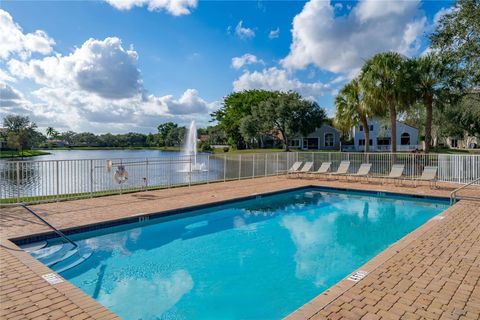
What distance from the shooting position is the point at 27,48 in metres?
9.34

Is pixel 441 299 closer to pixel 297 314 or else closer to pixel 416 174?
pixel 297 314

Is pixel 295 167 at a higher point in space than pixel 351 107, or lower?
lower

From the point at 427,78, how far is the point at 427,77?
52 mm

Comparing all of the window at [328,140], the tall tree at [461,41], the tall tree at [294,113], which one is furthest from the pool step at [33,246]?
the window at [328,140]

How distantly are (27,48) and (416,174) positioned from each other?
15.1 m

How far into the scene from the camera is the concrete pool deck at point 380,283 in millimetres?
2902

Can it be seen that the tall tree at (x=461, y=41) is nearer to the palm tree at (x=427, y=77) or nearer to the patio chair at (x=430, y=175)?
the palm tree at (x=427, y=77)

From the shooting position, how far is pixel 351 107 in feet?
66.2

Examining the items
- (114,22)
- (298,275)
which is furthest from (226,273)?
(114,22)

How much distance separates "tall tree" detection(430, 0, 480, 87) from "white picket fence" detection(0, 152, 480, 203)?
514 cm

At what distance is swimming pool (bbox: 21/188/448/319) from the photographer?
14.0ft

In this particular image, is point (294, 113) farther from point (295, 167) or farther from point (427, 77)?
point (295, 167)

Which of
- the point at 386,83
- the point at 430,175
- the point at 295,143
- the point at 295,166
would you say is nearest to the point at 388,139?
the point at 295,143

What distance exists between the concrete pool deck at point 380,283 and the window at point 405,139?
1464 inches
